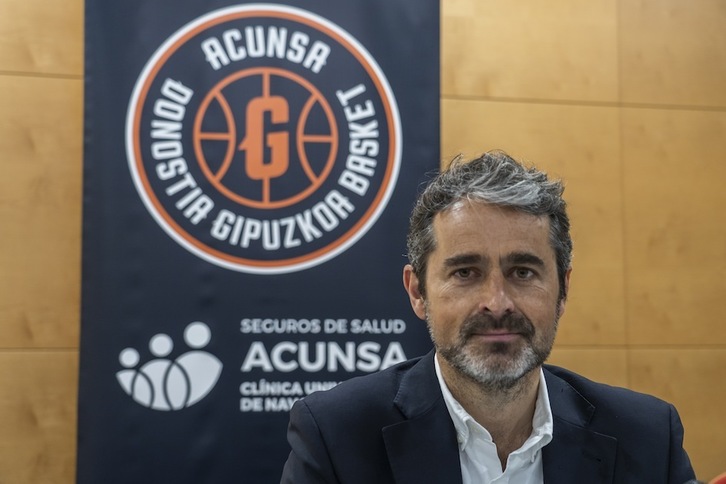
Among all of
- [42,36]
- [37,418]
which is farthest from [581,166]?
[37,418]

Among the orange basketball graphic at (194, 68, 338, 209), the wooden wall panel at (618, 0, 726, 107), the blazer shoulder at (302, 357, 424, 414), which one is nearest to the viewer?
the blazer shoulder at (302, 357, 424, 414)

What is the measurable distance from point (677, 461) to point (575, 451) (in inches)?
8.1

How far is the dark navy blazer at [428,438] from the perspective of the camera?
136 cm

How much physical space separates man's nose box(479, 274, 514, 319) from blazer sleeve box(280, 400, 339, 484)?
373 millimetres

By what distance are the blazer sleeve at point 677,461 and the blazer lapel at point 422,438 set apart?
1.36 feet

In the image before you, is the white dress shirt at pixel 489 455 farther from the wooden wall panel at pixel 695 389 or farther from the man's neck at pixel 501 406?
the wooden wall panel at pixel 695 389

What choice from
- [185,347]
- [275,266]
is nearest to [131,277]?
[185,347]

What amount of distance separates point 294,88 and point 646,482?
202cm

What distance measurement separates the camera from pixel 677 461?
1454 millimetres

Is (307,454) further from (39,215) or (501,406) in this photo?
(39,215)

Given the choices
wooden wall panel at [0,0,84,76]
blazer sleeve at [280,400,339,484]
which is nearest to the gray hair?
blazer sleeve at [280,400,339,484]

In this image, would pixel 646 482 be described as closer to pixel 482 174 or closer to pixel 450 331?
pixel 450 331

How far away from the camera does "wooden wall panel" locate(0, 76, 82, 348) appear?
→ 9.32ft

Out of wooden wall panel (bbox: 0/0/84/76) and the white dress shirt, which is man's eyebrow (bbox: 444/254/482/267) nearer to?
the white dress shirt
